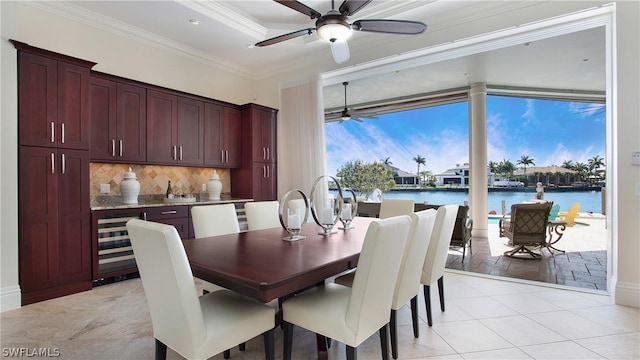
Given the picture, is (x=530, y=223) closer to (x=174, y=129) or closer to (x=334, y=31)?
(x=334, y=31)

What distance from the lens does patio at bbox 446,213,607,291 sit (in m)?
3.65

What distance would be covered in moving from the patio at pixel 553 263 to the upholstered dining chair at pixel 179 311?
3389mm

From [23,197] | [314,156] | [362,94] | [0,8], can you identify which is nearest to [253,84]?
[314,156]

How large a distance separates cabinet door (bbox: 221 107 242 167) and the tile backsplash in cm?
32

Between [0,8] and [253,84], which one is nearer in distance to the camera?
[0,8]

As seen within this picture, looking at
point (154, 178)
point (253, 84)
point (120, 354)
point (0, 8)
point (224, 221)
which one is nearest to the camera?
point (120, 354)

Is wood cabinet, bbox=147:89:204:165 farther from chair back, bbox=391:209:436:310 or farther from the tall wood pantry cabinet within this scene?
chair back, bbox=391:209:436:310

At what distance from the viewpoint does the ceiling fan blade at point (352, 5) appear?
2156 mm

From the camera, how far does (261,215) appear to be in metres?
3.12

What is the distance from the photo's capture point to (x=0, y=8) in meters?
2.93

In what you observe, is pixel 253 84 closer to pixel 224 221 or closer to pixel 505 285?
pixel 224 221

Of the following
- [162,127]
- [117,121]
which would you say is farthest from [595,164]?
[117,121]

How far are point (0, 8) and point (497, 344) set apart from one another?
16.7ft

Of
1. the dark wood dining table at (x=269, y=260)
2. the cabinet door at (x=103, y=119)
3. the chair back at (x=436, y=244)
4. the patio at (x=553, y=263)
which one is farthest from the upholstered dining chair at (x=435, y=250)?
the cabinet door at (x=103, y=119)
